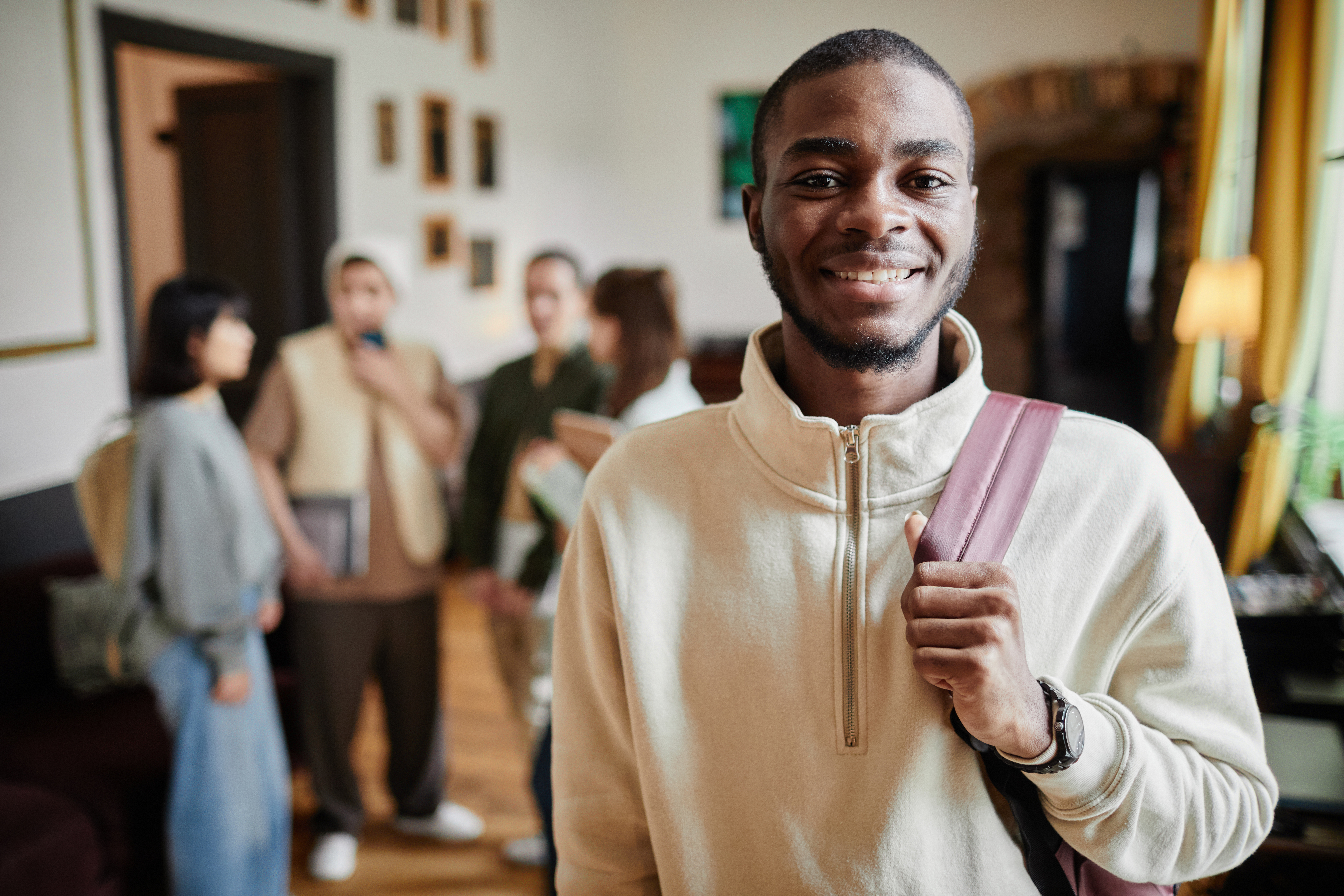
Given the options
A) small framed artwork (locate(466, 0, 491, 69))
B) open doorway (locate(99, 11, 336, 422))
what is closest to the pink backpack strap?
open doorway (locate(99, 11, 336, 422))

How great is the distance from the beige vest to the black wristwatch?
6.93 ft

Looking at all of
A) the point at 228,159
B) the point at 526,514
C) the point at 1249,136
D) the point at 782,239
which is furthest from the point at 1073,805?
the point at 228,159

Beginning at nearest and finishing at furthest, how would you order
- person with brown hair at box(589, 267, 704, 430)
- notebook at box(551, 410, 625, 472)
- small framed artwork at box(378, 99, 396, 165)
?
notebook at box(551, 410, 625, 472) < person with brown hair at box(589, 267, 704, 430) < small framed artwork at box(378, 99, 396, 165)

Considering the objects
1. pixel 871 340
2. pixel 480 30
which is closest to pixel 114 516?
pixel 871 340

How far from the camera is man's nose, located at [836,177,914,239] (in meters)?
0.81

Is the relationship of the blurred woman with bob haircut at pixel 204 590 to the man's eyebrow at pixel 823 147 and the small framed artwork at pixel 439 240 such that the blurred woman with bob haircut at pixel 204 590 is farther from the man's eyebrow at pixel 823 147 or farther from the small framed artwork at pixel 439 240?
the small framed artwork at pixel 439 240

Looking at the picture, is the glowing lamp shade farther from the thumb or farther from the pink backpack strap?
the thumb

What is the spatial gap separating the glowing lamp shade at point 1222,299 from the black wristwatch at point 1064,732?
3.09 metres

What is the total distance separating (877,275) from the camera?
0.82m

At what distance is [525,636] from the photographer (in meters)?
2.58

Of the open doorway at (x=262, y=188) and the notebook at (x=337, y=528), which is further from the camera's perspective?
the open doorway at (x=262, y=188)

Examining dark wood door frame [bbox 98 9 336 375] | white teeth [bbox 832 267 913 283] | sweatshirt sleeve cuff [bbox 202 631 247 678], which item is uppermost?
dark wood door frame [bbox 98 9 336 375]

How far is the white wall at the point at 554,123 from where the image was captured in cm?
310

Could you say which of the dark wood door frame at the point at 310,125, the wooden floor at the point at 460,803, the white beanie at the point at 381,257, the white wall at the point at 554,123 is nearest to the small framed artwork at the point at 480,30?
the white wall at the point at 554,123
